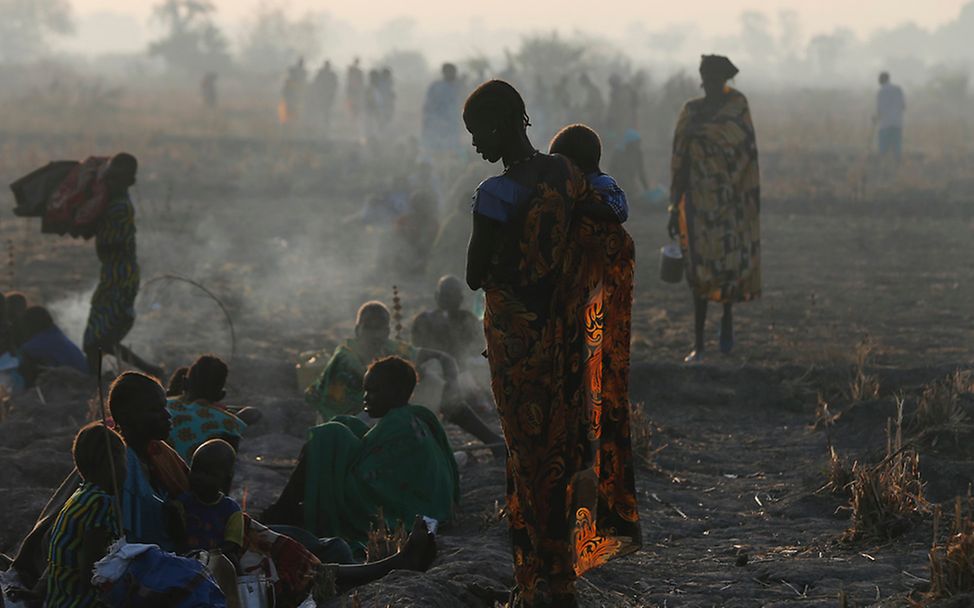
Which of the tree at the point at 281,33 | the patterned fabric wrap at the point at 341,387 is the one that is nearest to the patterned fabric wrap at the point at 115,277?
the patterned fabric wrap at the point at 341,387

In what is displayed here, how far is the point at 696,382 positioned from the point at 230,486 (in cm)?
417

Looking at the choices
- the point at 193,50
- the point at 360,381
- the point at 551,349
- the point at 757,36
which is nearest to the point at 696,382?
the point at 360,381

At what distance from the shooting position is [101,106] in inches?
1367

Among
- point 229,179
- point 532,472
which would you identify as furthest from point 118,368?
point 229,179

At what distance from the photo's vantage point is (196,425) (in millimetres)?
5445

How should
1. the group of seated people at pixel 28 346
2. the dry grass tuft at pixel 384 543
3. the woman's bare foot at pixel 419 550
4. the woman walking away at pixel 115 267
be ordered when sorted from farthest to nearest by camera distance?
1. the group of seated people at pixel 28 346
2. the woman walking away at pixel 115 267
3. the dry grass tuft at pixel 384 543
4. the woman's bare foot at pixel 419 550

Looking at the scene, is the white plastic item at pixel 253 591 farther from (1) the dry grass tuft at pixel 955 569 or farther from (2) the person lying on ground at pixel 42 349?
(2) the person lying on ground at pixel 42 349

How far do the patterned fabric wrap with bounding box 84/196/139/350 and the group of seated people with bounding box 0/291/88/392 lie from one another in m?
0.20

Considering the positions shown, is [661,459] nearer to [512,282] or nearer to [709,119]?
[709,119]

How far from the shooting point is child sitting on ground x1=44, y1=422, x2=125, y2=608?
3.84 meters

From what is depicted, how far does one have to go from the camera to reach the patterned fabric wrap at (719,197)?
9133mm

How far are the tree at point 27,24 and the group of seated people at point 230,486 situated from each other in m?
97.8

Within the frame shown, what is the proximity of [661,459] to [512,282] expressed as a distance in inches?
138

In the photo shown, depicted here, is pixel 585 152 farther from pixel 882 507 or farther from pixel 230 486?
pixel 230 486
